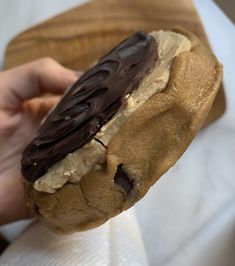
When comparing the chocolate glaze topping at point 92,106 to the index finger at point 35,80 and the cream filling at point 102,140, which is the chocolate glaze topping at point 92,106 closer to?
the cream filling at point 102,140

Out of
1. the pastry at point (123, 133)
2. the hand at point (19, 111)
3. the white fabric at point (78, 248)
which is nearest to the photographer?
the pastry at point (123, 133)

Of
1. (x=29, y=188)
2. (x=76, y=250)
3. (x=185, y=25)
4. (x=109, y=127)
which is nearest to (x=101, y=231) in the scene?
(x=76, y=250)

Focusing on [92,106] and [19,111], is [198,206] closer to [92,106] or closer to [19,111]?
[19,111]

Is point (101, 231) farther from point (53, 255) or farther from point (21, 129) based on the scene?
point (21, 129)

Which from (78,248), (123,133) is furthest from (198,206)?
(123,133)

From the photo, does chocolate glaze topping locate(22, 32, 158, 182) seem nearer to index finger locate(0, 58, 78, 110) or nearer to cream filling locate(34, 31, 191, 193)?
cream filling locate(34, 31, 191, 193)

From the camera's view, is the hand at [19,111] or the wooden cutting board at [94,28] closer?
the hand at [19,111]

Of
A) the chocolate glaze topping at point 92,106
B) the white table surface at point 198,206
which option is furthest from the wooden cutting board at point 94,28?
the chocolate glaze topping at point 92,106

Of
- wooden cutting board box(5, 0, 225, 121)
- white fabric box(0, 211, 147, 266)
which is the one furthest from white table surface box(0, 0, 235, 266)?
white fabric box(0, 211, 147, 266)
